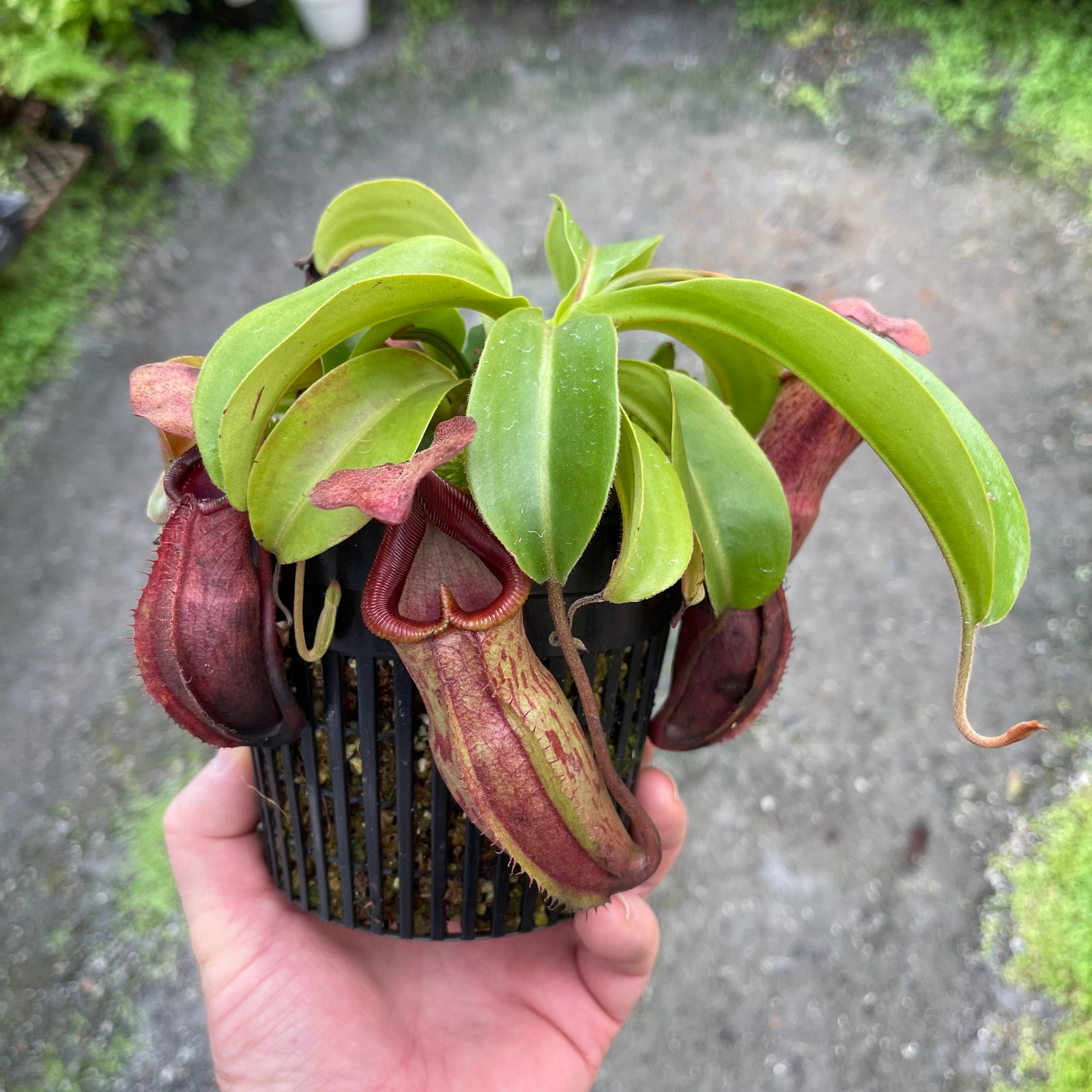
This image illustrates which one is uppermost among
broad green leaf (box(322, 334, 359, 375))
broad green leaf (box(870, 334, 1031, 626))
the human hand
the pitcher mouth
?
broad green leaf (box(322, 334, 359, 375))

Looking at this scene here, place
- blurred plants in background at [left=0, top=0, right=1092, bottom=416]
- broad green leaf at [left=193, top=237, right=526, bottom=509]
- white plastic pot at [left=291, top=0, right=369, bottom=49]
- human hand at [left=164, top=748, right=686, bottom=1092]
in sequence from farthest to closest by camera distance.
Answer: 1. white plastic pot at [left=291, top=0, right=369, bottom=49]
2. blurred plants in background at [left=0, top=0, right=1092, bottom=416]
3. human hand at [left=164, top=748, right=686, bottom=1092]
4. broad green leaf at [left=193, top=237, right=526, bottom=509]

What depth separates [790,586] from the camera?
133cm

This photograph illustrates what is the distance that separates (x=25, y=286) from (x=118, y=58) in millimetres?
1021

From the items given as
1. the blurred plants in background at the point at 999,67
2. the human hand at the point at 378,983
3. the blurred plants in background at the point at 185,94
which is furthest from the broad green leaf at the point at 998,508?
the blurred plants in background at the point at 999,67

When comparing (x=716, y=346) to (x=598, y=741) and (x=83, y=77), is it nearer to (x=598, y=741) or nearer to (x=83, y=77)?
(x=598, y=741)

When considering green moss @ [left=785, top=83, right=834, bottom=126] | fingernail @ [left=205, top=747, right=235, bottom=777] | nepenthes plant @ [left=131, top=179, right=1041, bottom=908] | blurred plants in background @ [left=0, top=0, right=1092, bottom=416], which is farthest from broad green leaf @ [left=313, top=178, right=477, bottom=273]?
green moss @ [left=785, top=83, right=834, bottom=126]

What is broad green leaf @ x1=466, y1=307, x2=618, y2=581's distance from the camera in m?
0.46

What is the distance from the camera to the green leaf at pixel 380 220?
2.16 feet

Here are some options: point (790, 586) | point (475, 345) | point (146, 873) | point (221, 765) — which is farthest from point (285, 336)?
point (146, 873)

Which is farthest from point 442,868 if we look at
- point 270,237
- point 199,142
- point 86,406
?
point 199,142

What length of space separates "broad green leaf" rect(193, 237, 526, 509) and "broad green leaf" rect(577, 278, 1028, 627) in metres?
0.17

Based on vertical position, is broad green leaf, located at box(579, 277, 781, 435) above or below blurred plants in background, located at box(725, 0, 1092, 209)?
above

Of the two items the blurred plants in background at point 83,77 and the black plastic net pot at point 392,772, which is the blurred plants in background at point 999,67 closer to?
the blurred plants in background at point 83,77

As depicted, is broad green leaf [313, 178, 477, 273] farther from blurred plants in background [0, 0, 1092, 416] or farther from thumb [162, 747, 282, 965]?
blurred plants in background [0, 0, 1092, 416]
